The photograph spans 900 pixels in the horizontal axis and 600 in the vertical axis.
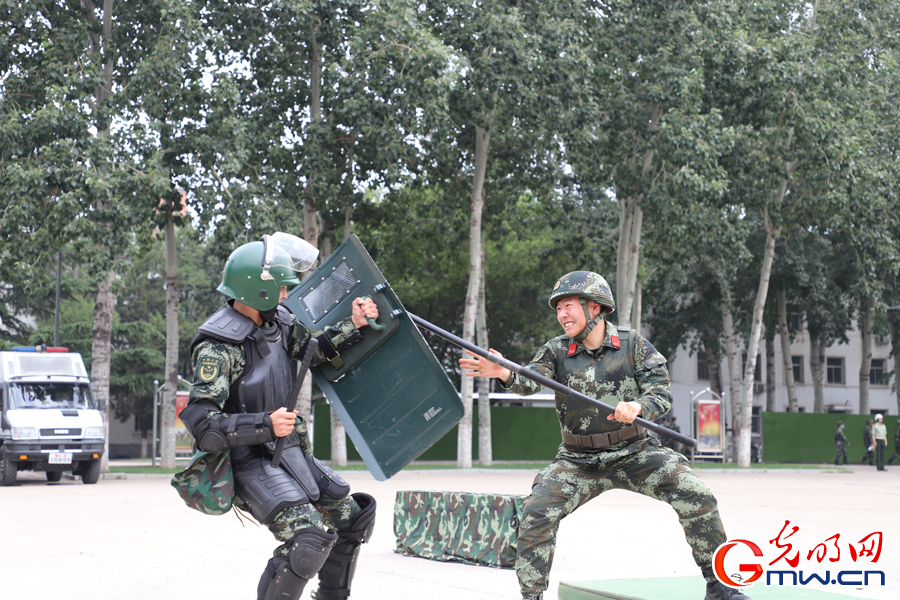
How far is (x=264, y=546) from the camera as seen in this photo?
31.3 ft

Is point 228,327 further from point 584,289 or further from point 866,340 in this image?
point 866,340

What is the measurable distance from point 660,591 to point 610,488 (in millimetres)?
849

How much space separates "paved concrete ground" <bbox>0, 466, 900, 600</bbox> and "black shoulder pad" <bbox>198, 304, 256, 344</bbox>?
168 cm

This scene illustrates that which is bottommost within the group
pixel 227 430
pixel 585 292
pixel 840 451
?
pixel 840 451

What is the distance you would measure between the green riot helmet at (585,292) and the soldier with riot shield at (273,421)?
1123 millimetres

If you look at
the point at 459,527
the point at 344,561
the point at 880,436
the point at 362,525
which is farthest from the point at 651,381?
the point at 880,436

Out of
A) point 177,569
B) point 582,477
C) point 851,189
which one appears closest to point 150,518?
point 177,569

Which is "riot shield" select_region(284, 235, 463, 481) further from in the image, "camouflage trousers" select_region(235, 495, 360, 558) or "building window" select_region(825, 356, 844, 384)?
"building window" select_region(825, 356, 844, 384)

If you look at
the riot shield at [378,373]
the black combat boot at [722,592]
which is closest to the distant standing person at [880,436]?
the black combat boot at [722,592]

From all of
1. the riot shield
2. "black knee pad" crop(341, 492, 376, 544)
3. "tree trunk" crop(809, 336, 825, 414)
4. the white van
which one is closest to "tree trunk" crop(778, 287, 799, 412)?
"tree trunk" crop(809, 336, 825, 414)

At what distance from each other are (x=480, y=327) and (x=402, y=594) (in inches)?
883

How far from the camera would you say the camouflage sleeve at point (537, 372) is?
532 cm

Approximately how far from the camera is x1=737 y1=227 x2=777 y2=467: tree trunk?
30.2 metres

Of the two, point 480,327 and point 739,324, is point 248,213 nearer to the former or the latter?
point 480,327
